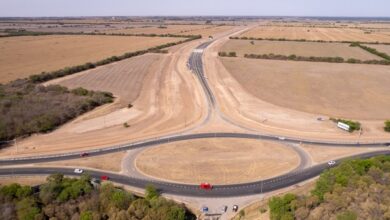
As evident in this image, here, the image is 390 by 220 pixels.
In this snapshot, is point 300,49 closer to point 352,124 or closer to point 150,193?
point 352,124

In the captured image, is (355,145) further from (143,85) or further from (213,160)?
(143,85)

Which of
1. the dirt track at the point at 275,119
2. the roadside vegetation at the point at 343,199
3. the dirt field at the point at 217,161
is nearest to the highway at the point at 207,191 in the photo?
the dirt field at the point at 217,161

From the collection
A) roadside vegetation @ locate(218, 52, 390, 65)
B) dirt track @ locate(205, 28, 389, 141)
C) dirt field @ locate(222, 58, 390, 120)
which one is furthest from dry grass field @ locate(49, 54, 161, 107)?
roadside vegetation @ locate(218, 52, 390, 65)

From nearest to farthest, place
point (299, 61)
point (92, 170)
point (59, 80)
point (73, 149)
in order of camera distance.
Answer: point (92, 170)
point (73, 149)
point (59, 80)
point (299, 61)

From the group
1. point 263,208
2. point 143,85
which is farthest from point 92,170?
point 143,85

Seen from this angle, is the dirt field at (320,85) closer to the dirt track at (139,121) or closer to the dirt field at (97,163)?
the dirt track at (139,121)
